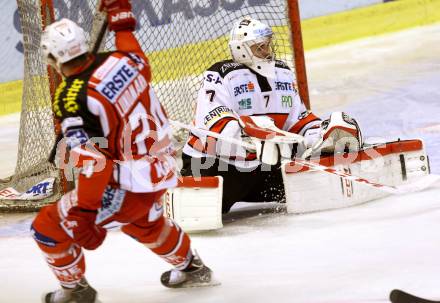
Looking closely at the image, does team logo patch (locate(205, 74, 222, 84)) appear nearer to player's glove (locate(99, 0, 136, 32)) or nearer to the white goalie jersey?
the white goalie jersey

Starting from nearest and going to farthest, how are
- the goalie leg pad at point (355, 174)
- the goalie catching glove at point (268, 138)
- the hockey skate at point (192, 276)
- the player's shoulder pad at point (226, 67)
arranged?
1. the hockey skate at point (192, 276)
2. the goalie catching glove at point (268, 138)
3. the goalie leg pad at point (355, 174)
4. the player's shoulder pad at point (226, 67)

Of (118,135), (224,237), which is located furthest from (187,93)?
(118,135)

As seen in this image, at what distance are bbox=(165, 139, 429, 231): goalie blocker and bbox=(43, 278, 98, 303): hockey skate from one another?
90 cm

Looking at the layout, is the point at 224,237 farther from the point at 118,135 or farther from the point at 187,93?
the point at 187,93

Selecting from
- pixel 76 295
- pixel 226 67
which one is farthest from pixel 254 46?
pixel 76 295

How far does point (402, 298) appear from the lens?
2721 millimetres

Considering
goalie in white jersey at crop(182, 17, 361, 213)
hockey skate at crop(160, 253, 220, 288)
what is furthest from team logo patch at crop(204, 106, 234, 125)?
hockey skate at crop(160, 253, 220, 288)

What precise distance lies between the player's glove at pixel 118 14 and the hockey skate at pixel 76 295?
81cm

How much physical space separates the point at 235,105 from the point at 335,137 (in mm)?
447

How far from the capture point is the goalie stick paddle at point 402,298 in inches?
107

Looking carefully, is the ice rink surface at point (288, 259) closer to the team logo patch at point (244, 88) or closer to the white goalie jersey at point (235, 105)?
the white goalie jersey at point (235, 105)

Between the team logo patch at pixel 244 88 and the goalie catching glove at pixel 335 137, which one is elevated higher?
the team logo patch at pixel 244 88

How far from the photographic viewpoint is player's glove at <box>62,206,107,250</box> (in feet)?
9.12

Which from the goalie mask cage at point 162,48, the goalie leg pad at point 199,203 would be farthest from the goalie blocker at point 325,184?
the goalie mask cage at point 162,48
